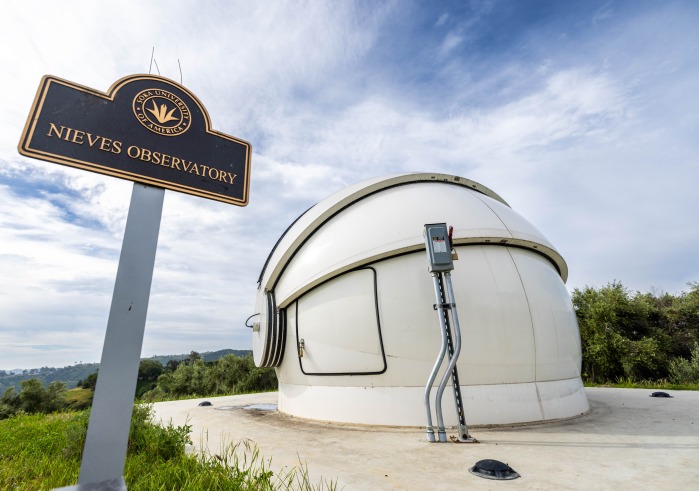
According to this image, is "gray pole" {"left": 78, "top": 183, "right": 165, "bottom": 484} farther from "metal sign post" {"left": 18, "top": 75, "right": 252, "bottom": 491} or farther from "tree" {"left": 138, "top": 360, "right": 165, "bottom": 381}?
"tree" {"left": 138, "top": 360, "right": 165, "bottom": 381}

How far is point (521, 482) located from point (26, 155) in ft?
18.6

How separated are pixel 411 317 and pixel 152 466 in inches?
170

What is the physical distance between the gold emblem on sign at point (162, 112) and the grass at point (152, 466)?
3.53m

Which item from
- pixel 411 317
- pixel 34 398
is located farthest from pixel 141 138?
pixel 34 398

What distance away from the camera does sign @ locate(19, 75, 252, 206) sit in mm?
2951

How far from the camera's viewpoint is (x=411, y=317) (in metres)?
6.09

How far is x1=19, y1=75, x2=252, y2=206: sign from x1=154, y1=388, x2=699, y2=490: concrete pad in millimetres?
3551

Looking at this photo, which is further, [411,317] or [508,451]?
Answer: [411,317]

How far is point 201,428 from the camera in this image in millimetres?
6422

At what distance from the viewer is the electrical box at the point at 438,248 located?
5.47 metres

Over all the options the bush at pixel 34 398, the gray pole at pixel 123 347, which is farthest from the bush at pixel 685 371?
the bush at pixel 34 398

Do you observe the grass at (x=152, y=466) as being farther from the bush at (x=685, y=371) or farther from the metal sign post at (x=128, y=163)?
the bush at (x=685, y=371)

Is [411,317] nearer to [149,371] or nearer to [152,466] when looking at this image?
[152,466]

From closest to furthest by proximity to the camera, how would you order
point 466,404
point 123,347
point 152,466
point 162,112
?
point 123,347 → point 162,112 → point 152,466 → point 466,404
